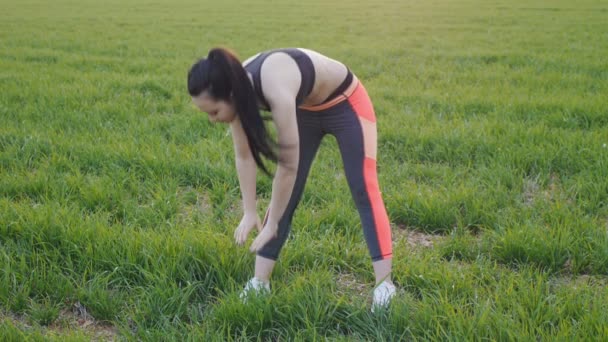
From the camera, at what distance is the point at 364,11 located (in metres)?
21.2

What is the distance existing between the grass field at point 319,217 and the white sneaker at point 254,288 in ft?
0.20

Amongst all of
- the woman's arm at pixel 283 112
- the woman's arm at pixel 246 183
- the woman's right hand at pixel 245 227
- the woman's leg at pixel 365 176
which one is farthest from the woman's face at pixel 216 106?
the woman's leg at pixel 365 176

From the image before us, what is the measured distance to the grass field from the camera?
2520 mm

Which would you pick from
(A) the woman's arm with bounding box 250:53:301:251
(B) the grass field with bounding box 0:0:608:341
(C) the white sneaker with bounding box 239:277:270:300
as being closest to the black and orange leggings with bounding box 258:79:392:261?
(C) the white sneaker with bounding box 239:277:270:300

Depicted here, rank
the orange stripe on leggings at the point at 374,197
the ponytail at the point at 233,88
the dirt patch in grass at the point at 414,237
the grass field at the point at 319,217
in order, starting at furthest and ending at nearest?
the dirt patch in grass at the point at 414,237 → the orange stripe on leggings at the point at 374,197 → the grass field at the point at 319,217 → the ponytail at the point at 233,88

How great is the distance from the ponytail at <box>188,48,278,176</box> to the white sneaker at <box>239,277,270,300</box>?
0.76 meters

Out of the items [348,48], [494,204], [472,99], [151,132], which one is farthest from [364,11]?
[494,204]

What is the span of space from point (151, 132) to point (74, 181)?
139 centimetres

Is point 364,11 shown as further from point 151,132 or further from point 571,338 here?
point 571,338

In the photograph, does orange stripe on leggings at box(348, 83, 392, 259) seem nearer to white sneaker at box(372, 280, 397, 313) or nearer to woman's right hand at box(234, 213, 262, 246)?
white sneaker at box(372, 280, 397, 313)

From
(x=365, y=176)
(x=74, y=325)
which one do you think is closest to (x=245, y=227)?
(x=365, y=176)

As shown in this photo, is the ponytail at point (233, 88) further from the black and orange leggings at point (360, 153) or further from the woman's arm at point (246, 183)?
the black and orange leggings at point (360, 153)

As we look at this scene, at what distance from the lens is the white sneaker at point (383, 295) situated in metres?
2.52

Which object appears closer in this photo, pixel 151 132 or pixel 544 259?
pixel 544 259
